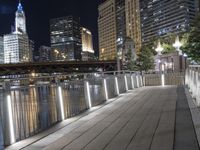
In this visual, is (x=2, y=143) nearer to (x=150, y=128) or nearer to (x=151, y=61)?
(x=150, y=128)

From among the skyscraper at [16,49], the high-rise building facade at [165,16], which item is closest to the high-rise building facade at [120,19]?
the high-rise building facade at [165,16]

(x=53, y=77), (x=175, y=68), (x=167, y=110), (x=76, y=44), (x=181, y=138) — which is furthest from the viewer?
(x=76, y=44)

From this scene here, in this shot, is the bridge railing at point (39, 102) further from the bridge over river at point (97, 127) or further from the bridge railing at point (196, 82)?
the bridge railing at point (196, 82)

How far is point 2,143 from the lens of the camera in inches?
240

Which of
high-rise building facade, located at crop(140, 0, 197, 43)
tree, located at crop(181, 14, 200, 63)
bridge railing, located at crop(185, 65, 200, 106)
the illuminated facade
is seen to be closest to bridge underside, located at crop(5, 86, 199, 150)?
bridge railing, located at crop(185, 65, 200, 106)

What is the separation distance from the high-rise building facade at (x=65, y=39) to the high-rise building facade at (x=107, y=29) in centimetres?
1142

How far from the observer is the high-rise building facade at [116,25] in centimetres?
16462

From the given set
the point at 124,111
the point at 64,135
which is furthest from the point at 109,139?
the point at 124,111

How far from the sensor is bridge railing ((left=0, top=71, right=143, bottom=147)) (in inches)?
243

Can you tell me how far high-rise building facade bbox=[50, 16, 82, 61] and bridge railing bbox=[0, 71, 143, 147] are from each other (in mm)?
150651

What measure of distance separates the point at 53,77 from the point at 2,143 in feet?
8.98

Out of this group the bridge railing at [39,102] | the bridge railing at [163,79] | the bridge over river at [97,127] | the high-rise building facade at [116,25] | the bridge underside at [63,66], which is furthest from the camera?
the high-rise building facade at [116,25]

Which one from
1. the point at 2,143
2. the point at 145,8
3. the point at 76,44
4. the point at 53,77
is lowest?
the point at 2,143

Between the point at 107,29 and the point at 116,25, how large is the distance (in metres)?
10.7
